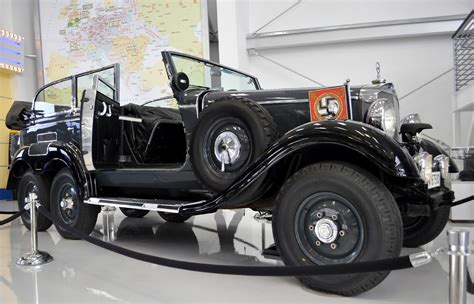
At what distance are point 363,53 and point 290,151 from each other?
21.9 ft

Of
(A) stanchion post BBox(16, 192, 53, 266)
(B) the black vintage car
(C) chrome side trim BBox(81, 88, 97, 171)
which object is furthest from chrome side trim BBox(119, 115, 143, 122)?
(A) stanchion post BBox(16, 192, 53, 266)

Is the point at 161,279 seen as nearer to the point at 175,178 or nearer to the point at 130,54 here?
the point at 175,178

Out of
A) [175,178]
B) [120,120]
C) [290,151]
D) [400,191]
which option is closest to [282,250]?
[290,151]

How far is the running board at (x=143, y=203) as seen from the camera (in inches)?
112

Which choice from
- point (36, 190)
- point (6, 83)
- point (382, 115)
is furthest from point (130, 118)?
point (6, 83)

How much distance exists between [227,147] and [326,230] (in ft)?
3.04

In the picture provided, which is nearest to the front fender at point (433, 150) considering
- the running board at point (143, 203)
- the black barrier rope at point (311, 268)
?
the running board at point (143, 203)

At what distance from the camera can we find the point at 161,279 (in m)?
2.57

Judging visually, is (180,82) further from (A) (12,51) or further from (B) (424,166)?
(A) (12,51)

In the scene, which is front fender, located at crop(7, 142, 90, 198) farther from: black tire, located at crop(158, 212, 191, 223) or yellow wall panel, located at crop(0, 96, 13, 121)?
yellow wall panel, located at crop(0, 96, 13, 121)

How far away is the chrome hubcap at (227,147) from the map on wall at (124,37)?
5421 mm

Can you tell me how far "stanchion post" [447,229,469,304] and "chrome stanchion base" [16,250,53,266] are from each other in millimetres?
2835

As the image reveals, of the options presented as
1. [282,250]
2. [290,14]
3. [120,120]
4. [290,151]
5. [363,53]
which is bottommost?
[282,250]

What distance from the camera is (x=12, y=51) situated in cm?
866
